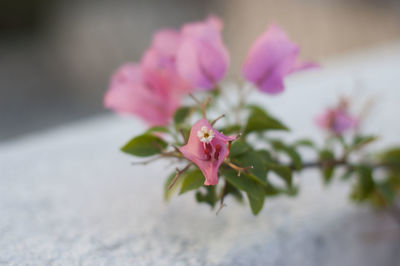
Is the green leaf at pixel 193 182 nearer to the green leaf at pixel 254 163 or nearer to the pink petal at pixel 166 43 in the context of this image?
the green leaf at pixel 254 163

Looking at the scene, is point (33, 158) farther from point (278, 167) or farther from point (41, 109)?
point (41, 109)

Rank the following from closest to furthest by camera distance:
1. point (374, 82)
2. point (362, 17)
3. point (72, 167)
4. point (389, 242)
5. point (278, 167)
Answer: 1. point (278, 167)
2. point (389, 242)
3. point (72, 167)
4. point (374, 82)
5. point (362, 17)

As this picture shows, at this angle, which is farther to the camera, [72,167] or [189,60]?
[72,167]

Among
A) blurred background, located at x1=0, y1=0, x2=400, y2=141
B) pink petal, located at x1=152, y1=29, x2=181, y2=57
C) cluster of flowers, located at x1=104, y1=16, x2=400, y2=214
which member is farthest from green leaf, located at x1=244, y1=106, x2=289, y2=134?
blurred background, located at x1=0, y1=0, x2=400, y2=141

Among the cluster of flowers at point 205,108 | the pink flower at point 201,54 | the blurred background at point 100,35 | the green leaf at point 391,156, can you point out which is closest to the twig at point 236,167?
the cluster of flowers at point 205,108

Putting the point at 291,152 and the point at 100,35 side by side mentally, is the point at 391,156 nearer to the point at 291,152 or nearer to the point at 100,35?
the point at 291,152

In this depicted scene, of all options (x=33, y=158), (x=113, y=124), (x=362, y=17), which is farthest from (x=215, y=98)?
(x=362, y=17)

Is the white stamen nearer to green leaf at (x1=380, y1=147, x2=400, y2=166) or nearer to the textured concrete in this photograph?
the textured concrete
